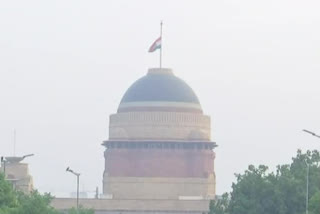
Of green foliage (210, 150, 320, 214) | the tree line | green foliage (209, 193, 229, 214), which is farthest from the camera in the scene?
green foliage (209, 193, 229, 214)

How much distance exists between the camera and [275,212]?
490ft

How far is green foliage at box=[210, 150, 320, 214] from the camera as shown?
14800 centimetres

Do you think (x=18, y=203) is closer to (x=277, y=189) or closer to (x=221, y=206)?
(x=277, y=189)

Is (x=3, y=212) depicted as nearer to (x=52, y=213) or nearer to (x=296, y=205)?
(x=52, y=213)

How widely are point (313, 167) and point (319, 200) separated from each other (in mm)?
22692

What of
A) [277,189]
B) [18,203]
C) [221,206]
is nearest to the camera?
[18,203]

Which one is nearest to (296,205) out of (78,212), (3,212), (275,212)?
(275,212)

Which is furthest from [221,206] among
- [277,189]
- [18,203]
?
[18,203]

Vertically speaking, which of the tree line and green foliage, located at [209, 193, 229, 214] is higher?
green foliage, located at [209, 193, 229, 214]

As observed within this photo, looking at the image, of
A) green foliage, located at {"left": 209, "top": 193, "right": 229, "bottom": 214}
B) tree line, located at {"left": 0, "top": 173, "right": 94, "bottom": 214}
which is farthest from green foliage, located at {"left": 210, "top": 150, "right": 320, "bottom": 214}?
tree line, located at {"left": 0, "top": 173, "right": 94, "bottom": 214}

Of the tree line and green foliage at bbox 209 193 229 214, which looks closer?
the tree line

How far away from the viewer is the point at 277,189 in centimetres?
14875

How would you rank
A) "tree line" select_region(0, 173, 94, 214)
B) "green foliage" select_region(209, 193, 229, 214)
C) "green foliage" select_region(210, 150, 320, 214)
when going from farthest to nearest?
"green foliage" select_region(209, 193, 229, 214)
"green foliage" select_region(210, 150, 320, 214)
"tree line" select_region(0, 173, 94, 214)

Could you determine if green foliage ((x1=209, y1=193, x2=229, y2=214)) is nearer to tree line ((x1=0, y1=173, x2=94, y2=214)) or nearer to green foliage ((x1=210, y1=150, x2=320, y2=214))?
green foliage ((x1=210, y1=150, x2=320, y2=214))
